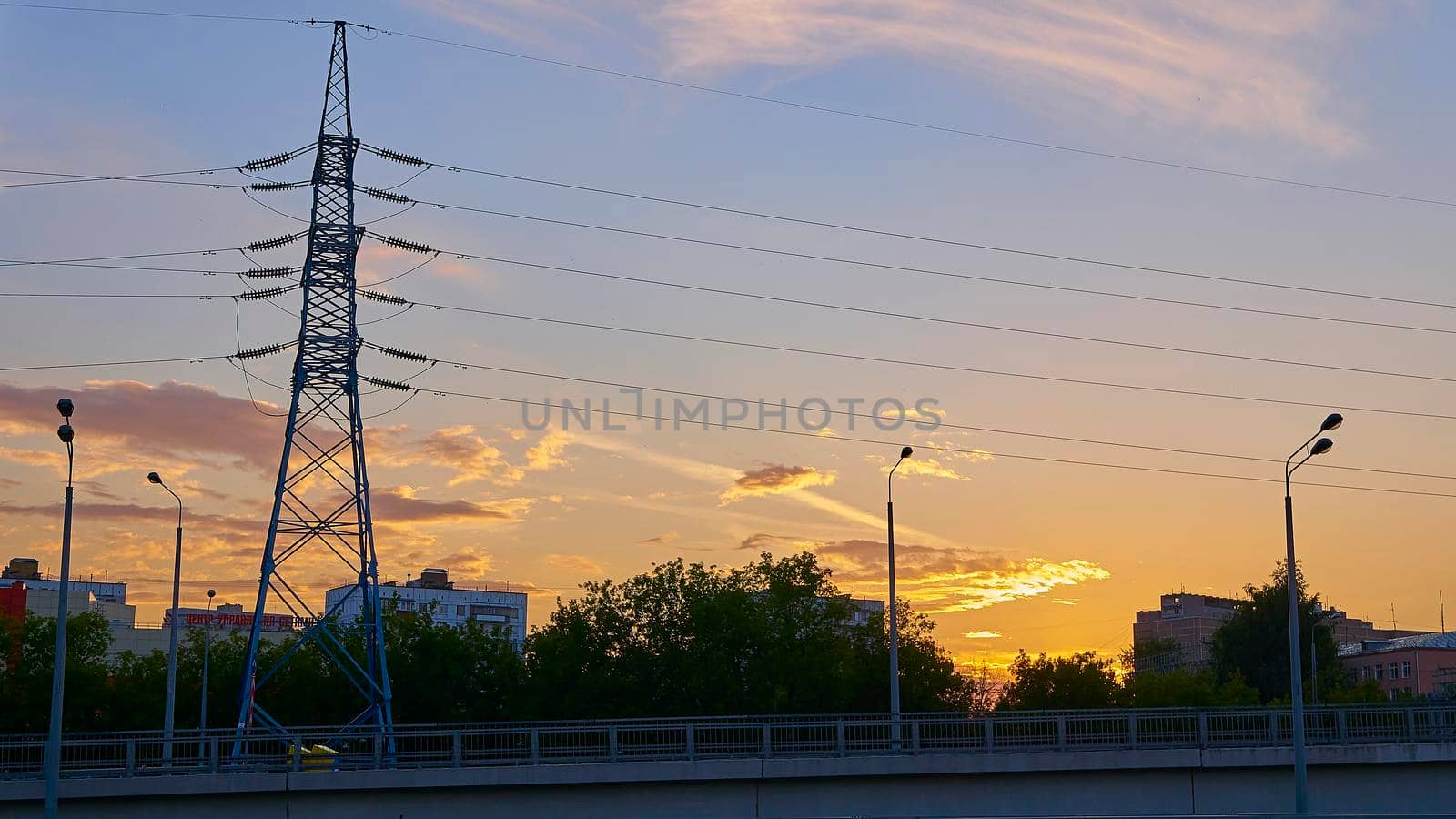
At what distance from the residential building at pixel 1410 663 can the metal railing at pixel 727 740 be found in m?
120

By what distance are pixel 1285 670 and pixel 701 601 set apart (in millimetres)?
55300

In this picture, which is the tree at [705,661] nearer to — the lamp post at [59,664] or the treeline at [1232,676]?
the treeline at [1232,676]

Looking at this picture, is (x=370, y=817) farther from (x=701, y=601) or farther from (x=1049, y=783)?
(x=701, y=601)

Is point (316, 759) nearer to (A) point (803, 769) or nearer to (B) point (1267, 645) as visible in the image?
(A) point (803, 769)

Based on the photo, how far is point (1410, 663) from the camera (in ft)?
529

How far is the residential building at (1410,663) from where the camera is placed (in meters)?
158

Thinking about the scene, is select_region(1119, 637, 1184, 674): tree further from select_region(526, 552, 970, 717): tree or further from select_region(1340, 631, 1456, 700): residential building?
select_region(526, 552, 970, 717): tree

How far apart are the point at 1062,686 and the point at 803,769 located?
58348 mm

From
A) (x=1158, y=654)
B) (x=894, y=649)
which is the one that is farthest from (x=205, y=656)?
(x=1158, y=654)

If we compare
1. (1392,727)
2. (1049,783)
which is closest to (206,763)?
(1049,783)

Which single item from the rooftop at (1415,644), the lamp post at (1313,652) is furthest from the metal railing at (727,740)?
the rooftop at (1415,644)

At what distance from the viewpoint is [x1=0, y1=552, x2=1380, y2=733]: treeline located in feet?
241

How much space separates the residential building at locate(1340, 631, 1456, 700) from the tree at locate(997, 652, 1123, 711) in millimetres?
69675

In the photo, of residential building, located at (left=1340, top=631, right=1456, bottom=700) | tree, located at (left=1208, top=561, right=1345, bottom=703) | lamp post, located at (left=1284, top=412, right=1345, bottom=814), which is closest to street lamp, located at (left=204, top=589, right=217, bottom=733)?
lamp post, located at (left=1284, top=412, right=1345, bottom=814)
